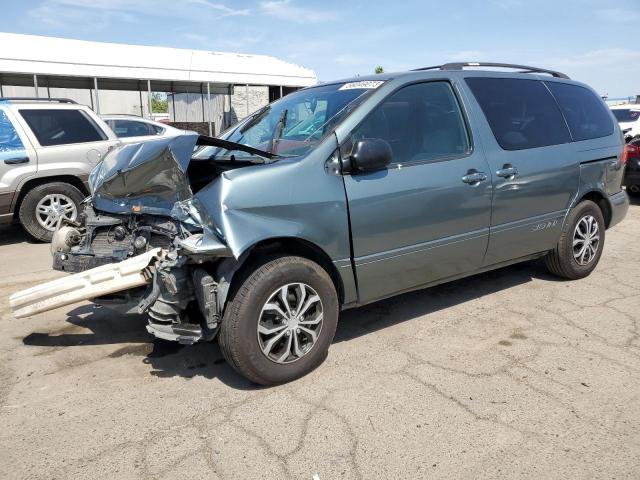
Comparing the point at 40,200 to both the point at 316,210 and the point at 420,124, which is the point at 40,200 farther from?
the point at 420,124

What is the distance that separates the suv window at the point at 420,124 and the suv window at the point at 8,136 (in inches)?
210

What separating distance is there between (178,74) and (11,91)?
16.6 feet

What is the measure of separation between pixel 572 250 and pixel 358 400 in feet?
9.45

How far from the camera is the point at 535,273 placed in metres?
5.16

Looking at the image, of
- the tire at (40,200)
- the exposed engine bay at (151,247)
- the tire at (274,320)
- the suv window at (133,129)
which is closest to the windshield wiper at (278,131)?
the exposed engine bay at (151,247)

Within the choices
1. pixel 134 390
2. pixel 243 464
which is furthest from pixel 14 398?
pixel 243 464

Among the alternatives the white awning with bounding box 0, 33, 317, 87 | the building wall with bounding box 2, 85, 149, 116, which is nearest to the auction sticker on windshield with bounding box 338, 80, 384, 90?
the white awning with bounding box 0, 33, 317, 87

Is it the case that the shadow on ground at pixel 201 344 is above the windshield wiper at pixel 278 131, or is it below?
below

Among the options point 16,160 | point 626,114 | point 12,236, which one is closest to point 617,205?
point 16,160

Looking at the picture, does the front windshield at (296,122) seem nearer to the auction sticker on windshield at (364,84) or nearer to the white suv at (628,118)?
the auction sticker on windshield at (364,84)

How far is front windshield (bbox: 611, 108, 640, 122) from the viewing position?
15.9 m

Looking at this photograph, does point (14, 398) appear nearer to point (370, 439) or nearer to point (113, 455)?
point (113, 455)

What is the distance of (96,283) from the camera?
309 cm

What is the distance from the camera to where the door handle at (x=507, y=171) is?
12.6ft
